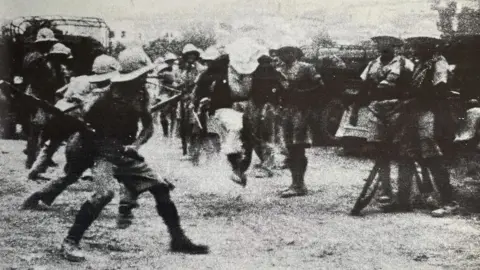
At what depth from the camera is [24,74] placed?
15.8 ft

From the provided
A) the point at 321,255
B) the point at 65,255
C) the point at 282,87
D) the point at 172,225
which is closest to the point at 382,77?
the point at 282,87

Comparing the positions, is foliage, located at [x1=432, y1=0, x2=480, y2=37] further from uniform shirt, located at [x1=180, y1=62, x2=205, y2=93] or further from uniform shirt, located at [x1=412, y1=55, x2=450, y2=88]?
uniform shirt, located at [x1=180, y1=62, x2=205, y2=93]

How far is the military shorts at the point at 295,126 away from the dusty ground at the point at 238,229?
30 centimetres

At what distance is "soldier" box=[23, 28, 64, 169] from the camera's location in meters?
4.67

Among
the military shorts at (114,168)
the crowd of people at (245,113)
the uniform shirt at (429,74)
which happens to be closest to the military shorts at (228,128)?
the crowd of people at (245,113)

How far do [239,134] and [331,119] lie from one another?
82 centimetres

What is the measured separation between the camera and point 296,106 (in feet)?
16.9

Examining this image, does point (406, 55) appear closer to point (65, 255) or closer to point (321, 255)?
point (321, 255)

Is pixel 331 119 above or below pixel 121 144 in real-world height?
above

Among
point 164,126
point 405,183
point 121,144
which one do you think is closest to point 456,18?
point 405,183

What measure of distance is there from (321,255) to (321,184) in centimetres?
80

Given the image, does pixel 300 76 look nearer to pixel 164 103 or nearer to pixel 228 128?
pixel 228 128

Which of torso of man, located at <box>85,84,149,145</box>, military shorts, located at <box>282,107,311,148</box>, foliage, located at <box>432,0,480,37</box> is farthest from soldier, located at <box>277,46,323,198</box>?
torso of man, located at <box>85,84,149,145</box>

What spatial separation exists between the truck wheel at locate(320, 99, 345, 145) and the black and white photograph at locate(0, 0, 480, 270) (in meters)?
0.02
